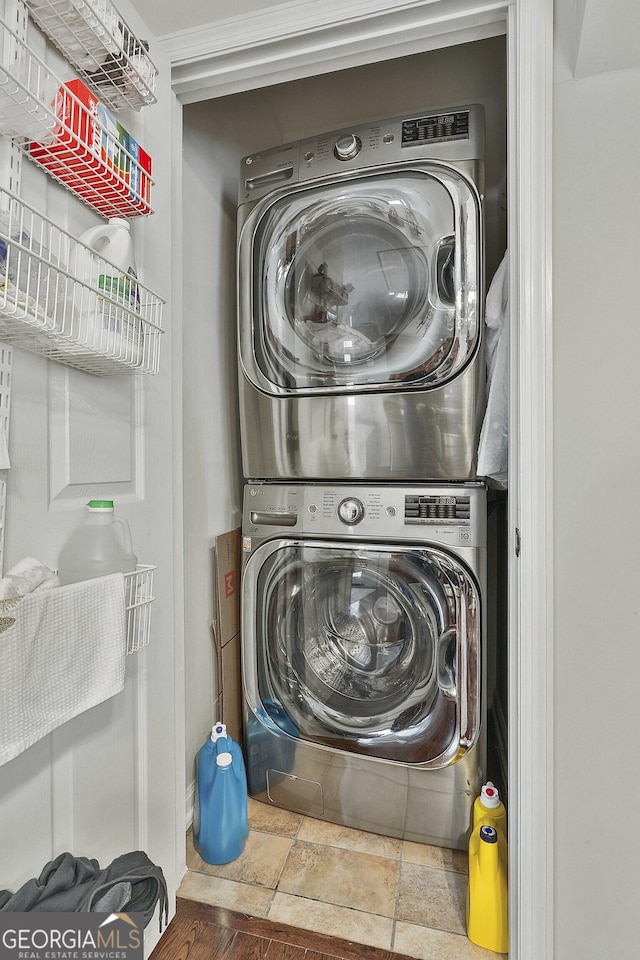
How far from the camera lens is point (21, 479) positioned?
836mm

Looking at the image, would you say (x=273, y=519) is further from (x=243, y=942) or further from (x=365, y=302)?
A: (x=243, y=942)

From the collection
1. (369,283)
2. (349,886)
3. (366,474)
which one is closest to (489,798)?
(349,886)

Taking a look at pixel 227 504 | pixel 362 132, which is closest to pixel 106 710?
pixel 227 504

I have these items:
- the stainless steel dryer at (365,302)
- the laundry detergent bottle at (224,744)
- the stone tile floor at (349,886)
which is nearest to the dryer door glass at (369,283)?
the stainless steel dryer at (365,302)

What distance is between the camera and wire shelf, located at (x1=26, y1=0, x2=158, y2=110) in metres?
0.82

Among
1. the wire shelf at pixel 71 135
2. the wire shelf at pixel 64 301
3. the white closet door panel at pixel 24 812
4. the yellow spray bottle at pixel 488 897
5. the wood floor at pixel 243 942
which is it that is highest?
the wire shelf at pixel 71 135

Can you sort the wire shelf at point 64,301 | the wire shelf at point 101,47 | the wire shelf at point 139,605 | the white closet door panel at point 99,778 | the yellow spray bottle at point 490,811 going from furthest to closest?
the yellow spray bottle at point 490,811
the wire shelf at point 139,605
the white closet door panel at point 99,778
the wire shelf at point 101,47
the wire shelf at point 64,301

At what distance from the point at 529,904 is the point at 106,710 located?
938 mm

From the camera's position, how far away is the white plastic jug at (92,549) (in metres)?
0.91

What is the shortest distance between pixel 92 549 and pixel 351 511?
2.52ft

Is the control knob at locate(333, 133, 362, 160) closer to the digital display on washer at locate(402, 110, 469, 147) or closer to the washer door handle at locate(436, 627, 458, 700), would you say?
the digital display on washer at locate(402, 110, 469, 147)

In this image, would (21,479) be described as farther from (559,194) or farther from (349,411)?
(559,194)

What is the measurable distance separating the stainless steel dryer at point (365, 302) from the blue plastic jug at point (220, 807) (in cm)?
84

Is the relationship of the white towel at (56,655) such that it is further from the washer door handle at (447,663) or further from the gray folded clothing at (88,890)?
the washer door handle at (447,663)
